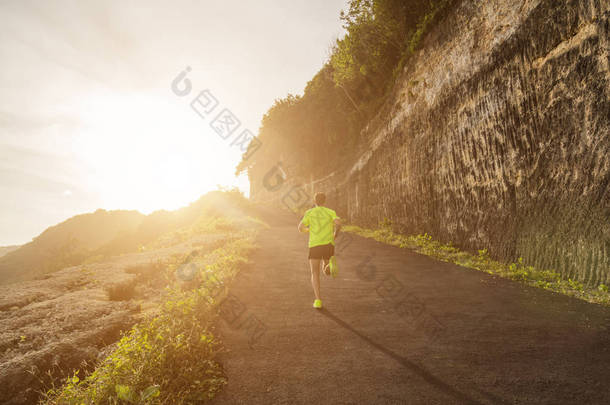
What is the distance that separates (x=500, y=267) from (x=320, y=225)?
19.4 ft

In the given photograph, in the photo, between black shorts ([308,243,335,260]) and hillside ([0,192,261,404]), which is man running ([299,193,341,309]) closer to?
black shorts ([308,243,335,260])

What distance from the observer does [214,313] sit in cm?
498

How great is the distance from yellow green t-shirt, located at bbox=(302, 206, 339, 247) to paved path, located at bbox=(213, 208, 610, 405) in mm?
1421

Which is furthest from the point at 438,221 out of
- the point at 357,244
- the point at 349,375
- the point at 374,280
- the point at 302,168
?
the point at 302,168

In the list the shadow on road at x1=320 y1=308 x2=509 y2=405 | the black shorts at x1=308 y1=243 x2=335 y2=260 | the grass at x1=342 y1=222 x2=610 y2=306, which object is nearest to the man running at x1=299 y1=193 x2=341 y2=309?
the black shorts at x1=308 y1=243 x2=335 y2=260

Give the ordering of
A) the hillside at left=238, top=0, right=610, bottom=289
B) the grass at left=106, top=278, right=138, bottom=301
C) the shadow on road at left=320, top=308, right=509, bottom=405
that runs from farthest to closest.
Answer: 1. the grass at left=106, top=278, right=138, bottom=301
2. the hillside at left=238, top=0, right=610, bottom=289
3. the shadow on road at left=320, top=308, right=509, bottom=405

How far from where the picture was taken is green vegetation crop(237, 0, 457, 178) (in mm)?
13016

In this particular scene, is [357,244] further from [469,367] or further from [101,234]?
[101,234]

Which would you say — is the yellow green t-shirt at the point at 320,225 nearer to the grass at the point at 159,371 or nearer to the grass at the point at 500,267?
the grass at the point at 159,371

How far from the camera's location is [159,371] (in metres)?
3.10

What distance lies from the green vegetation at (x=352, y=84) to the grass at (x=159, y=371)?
14000mm

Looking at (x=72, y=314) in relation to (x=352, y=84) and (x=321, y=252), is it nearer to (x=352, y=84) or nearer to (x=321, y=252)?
(x=321, y=252)

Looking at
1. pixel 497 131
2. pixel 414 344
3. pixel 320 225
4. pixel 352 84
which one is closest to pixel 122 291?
pixel 320 225

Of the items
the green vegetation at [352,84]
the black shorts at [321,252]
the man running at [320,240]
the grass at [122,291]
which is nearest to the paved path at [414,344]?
the man running at [320,240]
